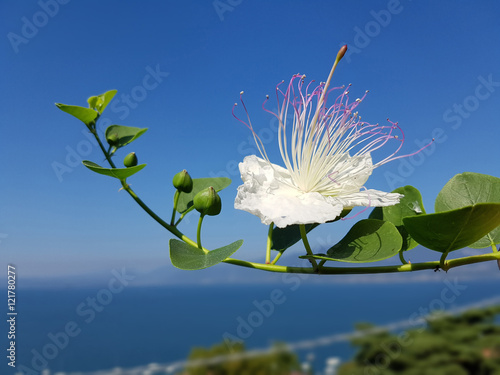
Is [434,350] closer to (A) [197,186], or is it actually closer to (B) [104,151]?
(A) [197,186]

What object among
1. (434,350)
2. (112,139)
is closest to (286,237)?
(112,139)

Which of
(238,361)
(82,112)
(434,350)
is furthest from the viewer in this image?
(434,350)

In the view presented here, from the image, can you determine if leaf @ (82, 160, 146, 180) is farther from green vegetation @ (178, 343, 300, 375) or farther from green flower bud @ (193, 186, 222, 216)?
green vegetation @ (178, 343, 300, 375)

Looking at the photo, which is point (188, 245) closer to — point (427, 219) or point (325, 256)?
point (325, 256)

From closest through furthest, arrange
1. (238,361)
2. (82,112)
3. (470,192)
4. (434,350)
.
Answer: (470,192) → (82,112) → (238,361) → (434,350)

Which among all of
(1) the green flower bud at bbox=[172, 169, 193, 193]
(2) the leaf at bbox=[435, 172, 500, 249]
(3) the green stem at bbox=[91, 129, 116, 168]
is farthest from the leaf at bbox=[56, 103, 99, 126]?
(2) the leaf at bbox=[435, 172, 500, 249]

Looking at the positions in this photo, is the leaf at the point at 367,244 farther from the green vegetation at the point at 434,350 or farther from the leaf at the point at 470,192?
the green vegetation at the point at 434,350
